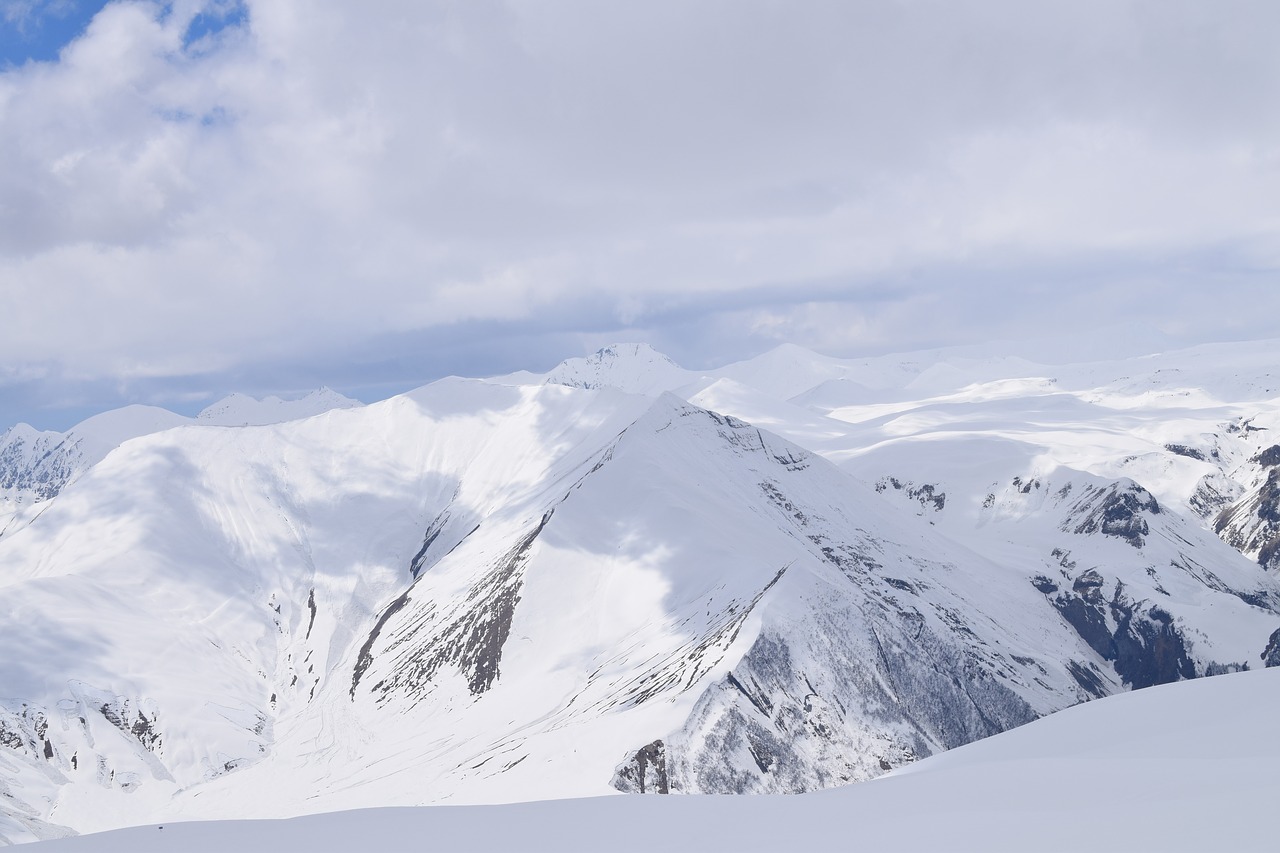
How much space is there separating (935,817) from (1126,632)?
153069 mm

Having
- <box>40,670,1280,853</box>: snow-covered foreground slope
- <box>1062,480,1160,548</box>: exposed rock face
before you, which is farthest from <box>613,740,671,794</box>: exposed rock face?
<box>1062,480,1160,548</box>: exposed rock face

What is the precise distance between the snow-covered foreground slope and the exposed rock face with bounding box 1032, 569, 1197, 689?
139397mm

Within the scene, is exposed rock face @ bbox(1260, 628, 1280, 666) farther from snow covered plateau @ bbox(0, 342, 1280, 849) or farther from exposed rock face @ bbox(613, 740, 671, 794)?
exposed rock face @ bbox(613, 740, 671, 794)

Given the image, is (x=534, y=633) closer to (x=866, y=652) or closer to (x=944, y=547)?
(x=866, y=652)

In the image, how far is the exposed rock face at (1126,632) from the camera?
14262cm

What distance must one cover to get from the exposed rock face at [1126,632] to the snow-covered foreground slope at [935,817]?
13940cm

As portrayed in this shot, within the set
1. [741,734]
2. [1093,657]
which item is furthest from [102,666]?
[1093,657]

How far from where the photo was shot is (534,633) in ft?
403

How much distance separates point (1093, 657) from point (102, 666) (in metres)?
158

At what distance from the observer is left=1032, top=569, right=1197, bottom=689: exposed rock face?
143 meters

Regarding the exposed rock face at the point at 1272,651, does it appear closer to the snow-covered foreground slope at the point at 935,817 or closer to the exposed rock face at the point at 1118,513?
the exposed rock face at the point at 1118,513

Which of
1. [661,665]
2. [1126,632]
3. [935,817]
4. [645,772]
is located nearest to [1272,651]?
[1126,632]

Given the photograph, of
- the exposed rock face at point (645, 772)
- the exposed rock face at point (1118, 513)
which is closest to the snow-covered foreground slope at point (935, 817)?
the exposed rock face at point (645, 772)

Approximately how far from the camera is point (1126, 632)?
148500 millimetres
